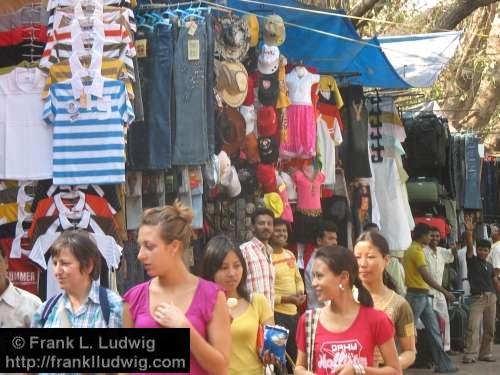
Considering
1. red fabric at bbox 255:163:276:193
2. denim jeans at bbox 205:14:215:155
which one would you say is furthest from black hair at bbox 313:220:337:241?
denim jeans at bbox 205:14:215:155

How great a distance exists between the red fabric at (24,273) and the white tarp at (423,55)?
5110 millimetres

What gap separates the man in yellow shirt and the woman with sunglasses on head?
338 centimetres

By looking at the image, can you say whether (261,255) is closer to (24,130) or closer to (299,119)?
(299,119)

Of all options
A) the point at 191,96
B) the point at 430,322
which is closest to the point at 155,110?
the point at 191,96

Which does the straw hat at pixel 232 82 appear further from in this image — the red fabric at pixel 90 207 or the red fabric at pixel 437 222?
the red fabric at pixel 437 222

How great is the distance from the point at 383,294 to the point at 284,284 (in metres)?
3.69

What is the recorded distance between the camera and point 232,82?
30.4 ft

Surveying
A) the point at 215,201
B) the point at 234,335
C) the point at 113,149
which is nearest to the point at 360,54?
the point at 215,201

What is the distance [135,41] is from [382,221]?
15.3ft

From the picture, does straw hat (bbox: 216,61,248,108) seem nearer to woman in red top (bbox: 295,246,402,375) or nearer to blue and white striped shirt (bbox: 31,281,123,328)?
woman in red top (bbox: 295,246,402,375)

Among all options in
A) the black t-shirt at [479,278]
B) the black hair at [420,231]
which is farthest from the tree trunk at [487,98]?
the black hair at [420,231]

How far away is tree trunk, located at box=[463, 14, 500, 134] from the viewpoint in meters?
20.9

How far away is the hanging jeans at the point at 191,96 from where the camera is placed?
333 inches

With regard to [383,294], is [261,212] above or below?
above
